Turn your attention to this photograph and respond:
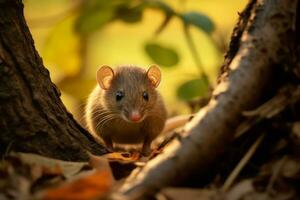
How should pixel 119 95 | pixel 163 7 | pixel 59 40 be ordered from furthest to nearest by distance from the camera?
1. pixel 59 40
2. pixel 163 7
3. pixel 119 95

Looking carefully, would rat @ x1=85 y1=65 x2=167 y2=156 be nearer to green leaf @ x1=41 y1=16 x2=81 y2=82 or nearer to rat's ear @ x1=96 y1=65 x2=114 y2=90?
rat's ear @ x1=96 y1=65 x2=114 y2=90

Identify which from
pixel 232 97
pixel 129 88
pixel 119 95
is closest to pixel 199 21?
pixel 129 88

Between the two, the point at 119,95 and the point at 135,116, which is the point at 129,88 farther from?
the point at 135,116

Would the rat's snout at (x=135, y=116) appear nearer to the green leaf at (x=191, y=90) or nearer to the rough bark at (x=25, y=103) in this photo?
the green leaf at (x=191, y=90)

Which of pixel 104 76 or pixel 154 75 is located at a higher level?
pixel 104 76

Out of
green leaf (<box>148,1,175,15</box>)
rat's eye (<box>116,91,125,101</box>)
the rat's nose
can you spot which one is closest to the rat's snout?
the rat's nose

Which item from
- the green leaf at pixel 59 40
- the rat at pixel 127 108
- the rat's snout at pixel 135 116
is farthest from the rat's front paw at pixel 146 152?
the green leaf at pixel 59 40

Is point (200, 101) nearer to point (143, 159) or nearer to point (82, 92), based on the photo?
point (82, 92)
